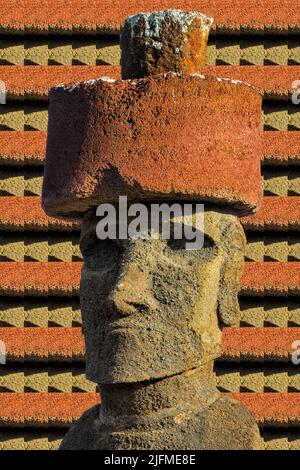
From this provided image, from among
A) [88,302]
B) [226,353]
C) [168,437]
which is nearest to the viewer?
[168,437]

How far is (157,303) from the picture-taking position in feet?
13.9

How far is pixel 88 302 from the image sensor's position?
4.42m

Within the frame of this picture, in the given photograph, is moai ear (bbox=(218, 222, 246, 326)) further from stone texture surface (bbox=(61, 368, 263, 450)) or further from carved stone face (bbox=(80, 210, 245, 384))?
stone texture surface (bbox=(61, 368, 263, 450))

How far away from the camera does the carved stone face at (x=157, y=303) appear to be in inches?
165

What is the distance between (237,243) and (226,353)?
165 inches

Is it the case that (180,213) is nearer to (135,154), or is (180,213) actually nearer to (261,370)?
(135,154)

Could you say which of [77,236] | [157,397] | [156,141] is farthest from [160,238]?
[77,236]

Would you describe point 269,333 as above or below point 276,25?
below

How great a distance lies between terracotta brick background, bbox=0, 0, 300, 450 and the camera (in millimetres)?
8719

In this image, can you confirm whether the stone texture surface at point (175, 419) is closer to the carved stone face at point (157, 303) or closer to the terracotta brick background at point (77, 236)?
the carved stone face at point (157, 303)

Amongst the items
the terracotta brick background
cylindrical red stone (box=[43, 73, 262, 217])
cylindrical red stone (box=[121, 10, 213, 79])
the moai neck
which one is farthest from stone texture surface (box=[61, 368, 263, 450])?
the terracotta brick background

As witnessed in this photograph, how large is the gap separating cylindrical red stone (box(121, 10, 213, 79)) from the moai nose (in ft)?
2.79

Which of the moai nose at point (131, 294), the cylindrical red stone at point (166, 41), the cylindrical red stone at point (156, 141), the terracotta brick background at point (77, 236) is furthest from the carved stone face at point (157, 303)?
the terracotta brick background at point (77, 236)

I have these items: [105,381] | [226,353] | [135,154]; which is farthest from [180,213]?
[226,353]
